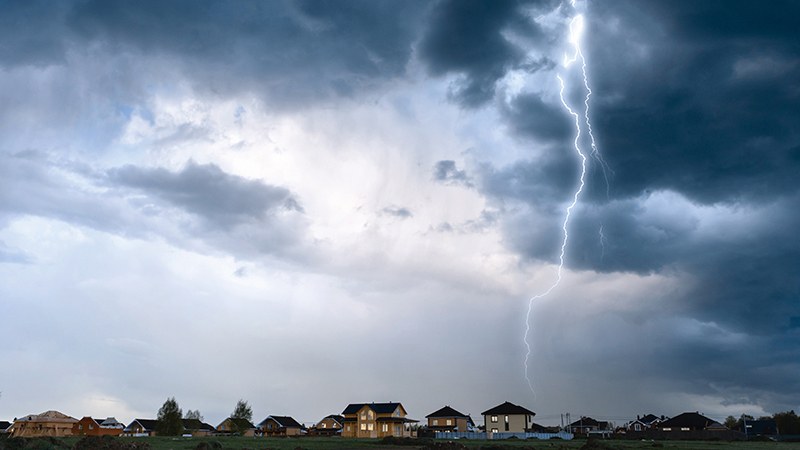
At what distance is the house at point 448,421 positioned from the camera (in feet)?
473

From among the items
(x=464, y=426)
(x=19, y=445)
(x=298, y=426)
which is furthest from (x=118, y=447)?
(x=298, y=426)

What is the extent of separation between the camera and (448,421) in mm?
145375

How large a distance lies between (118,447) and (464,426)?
113 m

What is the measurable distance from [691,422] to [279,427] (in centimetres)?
9893

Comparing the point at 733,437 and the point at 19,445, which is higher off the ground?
the point at 19,445

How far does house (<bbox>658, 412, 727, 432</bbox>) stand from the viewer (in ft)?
461

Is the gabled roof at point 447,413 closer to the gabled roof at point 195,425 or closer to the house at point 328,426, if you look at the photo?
the house at point 328,426

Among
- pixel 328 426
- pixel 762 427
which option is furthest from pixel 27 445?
pixel 762 427

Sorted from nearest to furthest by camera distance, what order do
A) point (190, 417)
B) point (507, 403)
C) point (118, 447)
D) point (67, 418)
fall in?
point (118, 447) → point (507, 403) → point (67, 418) → point (190, 417)

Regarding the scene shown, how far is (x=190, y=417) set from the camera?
18475 cm

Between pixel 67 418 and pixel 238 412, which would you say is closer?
pixel 238 412

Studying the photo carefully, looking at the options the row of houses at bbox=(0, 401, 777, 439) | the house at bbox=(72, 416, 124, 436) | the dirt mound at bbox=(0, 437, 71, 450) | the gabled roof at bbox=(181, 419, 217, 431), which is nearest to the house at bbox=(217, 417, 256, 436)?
the row of houses at bbox=(0, 401, 777, 439)

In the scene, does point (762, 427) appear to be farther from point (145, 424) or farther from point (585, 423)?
point (145, 424)

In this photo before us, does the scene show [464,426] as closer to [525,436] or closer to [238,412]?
[525,436]
